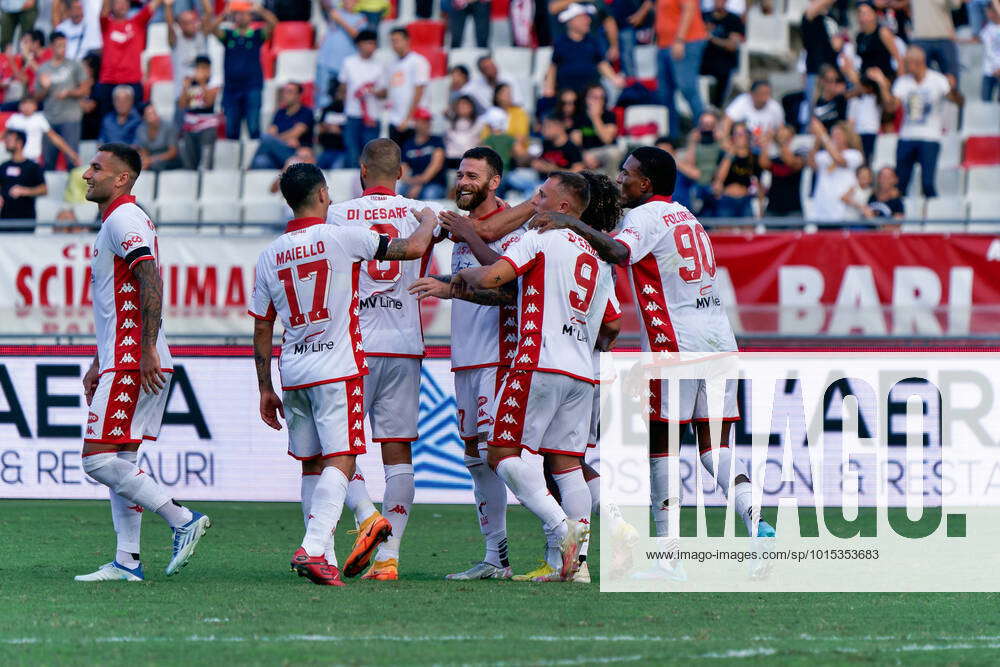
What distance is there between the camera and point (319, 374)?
26.5 feet

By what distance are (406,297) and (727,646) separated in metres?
3.38

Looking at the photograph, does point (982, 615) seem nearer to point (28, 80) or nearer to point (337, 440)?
point (337, 440)

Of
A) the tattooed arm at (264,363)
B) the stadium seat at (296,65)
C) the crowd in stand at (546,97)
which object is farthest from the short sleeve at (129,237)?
the stadium seat at (296,65)

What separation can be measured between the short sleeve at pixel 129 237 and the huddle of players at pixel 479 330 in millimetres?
149

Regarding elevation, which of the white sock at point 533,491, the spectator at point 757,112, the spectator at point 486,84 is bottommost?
the white sock at point 533,491

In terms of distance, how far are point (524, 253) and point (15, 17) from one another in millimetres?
17756

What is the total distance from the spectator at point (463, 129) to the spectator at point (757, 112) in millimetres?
3031

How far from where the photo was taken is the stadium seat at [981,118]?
19.8 metres

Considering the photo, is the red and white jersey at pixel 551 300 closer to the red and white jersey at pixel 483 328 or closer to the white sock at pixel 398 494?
the red and white jersey at pixel 483 328

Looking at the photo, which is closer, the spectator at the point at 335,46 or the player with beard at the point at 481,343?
the player with beard at the point at 481,343

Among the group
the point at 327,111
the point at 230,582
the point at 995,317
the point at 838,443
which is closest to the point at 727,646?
the point at 230,582

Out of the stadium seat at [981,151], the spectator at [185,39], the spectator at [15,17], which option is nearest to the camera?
the stadium seat at [981,151]

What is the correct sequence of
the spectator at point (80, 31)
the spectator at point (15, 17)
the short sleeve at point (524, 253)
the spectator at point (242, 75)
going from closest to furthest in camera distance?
the short sleeve at point (524, 253) < the spectator at point (242, 75) < the spectator at point (80, 31) < the spectator at point (15, 17)

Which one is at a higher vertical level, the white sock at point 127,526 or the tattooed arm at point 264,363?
the tattooed arm at point 264,363
